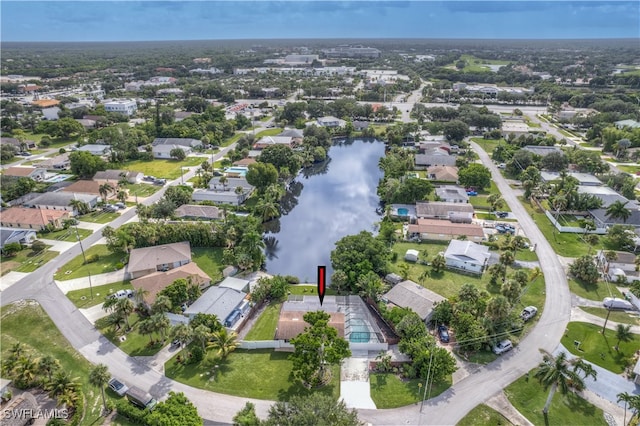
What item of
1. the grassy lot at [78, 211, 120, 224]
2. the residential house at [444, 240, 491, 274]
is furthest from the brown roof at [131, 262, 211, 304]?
the residential house at [444, 240, 491, 274]

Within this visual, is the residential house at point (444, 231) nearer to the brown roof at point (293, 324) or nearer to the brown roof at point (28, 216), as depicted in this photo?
the brown roof at point (293, 324)

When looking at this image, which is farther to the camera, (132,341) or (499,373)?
(132,341)

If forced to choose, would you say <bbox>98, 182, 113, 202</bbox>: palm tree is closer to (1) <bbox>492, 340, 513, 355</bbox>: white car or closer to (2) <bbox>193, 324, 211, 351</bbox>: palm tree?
(2) <bbox>193, 324, 211, 351</bbox>: palm tree

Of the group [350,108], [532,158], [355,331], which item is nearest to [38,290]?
[355,331]

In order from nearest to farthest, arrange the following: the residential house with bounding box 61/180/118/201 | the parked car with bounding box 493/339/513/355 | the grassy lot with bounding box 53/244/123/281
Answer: the parked car with bounding box 493/339/513/355 < the grassy lot with bounding box 53/244/123/281 < the residential house with bounding box 61/180/118/201

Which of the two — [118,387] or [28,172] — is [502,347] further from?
Result: [28,172]

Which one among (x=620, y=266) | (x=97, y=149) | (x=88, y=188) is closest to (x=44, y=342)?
(x=88, y=188)

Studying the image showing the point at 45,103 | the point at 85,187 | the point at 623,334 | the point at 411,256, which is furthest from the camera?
the point at 45,103
